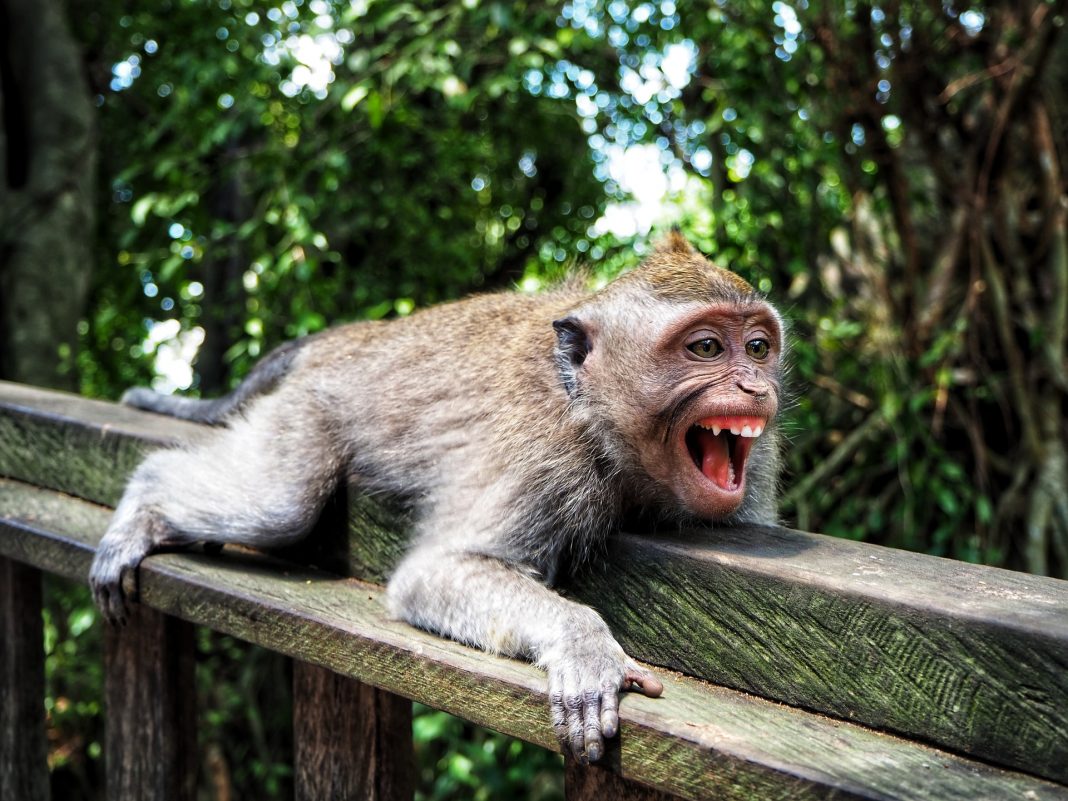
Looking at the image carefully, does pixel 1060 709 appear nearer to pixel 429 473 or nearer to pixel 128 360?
pixel 429 473

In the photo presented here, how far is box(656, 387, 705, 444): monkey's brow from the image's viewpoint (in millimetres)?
1979

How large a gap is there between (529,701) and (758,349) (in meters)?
0.94

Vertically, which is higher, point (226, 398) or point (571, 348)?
point (571, 348)

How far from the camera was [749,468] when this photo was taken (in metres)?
2.15

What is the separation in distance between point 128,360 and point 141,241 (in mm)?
1062

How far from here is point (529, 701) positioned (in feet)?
4.63

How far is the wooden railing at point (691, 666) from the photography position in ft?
3.72

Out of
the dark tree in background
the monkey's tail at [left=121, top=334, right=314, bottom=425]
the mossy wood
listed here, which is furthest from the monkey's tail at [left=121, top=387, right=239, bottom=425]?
the dark tree in background

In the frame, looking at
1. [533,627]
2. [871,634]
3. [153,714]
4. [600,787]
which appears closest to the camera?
[871,634]

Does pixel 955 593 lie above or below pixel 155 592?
above

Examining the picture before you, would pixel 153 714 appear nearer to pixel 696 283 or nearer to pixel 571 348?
pixel 571 348

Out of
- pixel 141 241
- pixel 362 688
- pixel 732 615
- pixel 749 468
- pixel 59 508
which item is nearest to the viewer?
pixel 732 615

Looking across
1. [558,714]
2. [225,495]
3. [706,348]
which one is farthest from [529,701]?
[225,495]

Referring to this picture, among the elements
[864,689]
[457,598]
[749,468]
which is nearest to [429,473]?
[457,598]
